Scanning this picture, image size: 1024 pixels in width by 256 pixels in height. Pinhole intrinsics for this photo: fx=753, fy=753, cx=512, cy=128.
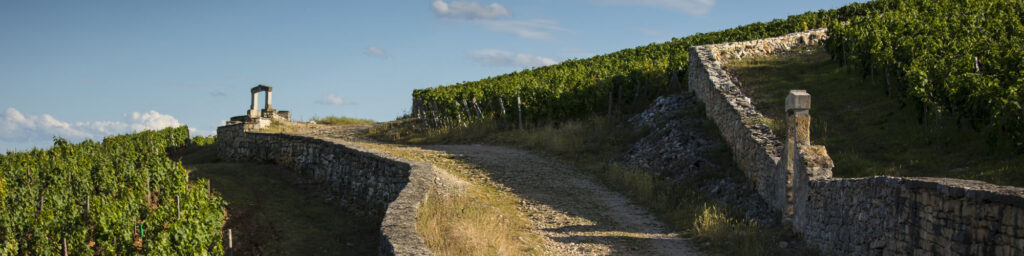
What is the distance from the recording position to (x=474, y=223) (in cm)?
1213

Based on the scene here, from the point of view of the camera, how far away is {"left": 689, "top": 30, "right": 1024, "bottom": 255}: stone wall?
6805mm

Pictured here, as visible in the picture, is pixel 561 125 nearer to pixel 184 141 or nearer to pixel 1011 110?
pixel 1011 110

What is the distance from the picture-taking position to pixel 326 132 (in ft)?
106

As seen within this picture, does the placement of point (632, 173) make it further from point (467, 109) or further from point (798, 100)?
point (467, 109)

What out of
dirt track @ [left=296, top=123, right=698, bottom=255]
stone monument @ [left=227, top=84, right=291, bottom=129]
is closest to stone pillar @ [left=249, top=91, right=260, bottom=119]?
stone monument @ [left=227, top=84, right=291, bottom=129]

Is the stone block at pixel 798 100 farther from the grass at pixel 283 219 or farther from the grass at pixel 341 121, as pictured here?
the grass at pixel 341 121

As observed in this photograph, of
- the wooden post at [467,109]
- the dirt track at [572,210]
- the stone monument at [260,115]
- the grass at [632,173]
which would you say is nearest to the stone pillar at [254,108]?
the stone monument at [260,115]

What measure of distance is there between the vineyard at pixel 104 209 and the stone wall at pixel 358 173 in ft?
9.69

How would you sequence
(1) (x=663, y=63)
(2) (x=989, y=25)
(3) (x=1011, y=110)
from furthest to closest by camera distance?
(1) (x=663, y=63) → (2) (x=989, y=25) → (3) (x=1011, y=110)

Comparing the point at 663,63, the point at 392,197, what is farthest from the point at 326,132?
the point at 392,197

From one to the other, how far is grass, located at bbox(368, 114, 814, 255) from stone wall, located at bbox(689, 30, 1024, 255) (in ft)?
2.23

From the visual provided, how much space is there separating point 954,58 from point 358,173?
14121mm

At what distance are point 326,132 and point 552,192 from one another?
1840 centimetres

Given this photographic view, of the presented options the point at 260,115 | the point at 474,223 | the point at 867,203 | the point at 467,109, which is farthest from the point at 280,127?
the point at 867,203
